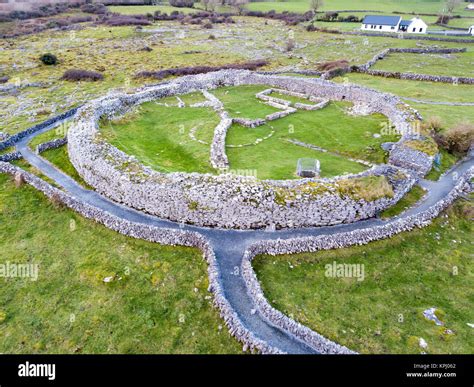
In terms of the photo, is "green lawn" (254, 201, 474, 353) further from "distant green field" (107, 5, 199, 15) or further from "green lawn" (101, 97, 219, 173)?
"distant green field" (107, 5, 199, 15)

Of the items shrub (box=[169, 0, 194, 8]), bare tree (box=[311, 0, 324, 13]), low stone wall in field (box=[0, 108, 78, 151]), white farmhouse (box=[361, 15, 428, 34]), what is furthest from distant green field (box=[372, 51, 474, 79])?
shrub (box=[169, 0, 194, 8])

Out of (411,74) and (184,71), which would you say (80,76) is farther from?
(411,74)

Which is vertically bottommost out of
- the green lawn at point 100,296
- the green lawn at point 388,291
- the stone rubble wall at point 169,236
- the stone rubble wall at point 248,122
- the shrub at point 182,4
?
the green lawn at point 100,296

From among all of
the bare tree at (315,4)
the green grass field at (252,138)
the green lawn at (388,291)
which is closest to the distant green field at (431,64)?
the green grass field at (252,138)

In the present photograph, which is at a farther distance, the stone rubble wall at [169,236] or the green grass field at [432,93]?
the green grass field at [432,93]

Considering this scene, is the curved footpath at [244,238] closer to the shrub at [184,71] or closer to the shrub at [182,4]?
the shrub at [184,71]

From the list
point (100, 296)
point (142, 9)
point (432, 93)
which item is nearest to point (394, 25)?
point (432, 93)

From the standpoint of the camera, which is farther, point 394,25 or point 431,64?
point 394,25
